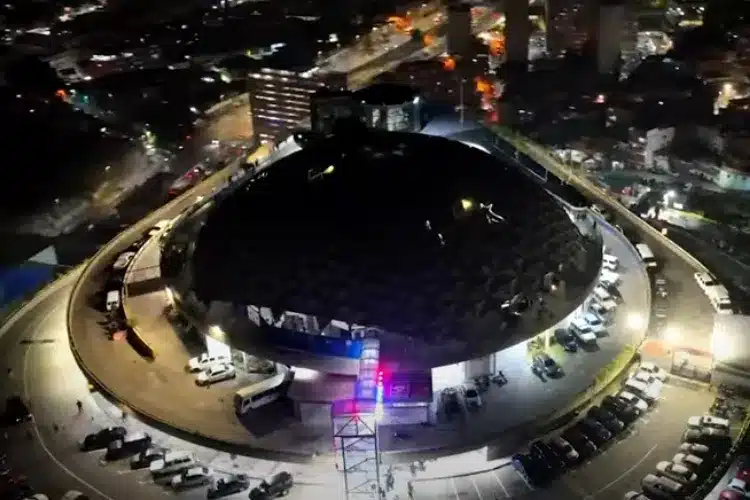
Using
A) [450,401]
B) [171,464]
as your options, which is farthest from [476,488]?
[171,464]

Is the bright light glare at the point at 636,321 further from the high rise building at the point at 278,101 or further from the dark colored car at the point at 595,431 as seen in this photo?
the high rise building at the point at 278,101

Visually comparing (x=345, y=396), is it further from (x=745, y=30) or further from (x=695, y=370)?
(x=745, y=30)

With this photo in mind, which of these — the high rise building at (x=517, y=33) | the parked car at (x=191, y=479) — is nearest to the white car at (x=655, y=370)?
the parked car at (x=191, y=479)

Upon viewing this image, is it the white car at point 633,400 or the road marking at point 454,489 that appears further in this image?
the white car at point 633,400

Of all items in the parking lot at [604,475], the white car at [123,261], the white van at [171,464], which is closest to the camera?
the parking lot at [604,475]

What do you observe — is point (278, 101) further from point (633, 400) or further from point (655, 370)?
point (633, 400)

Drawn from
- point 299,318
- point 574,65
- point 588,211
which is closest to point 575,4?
point 574,65
